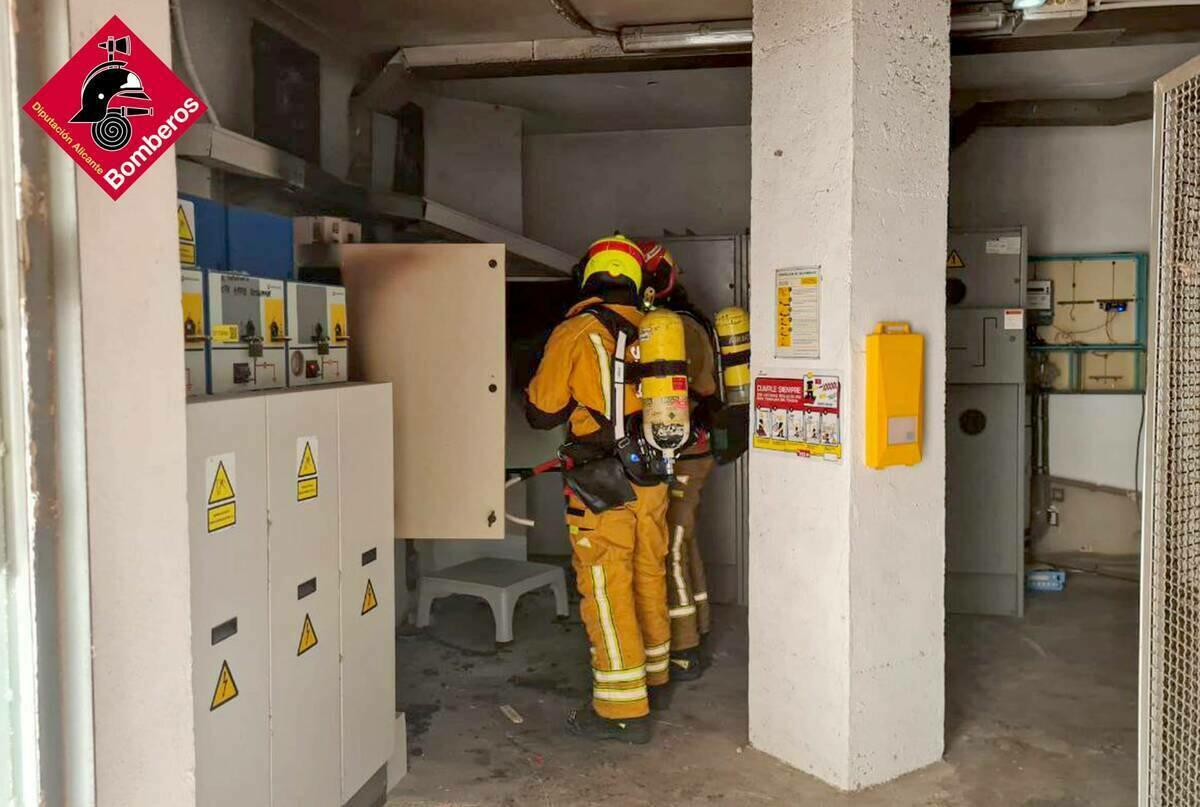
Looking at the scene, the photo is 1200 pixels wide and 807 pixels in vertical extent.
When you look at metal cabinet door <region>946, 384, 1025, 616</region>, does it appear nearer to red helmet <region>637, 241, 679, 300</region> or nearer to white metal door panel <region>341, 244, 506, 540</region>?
red helmet <region>637, 241, 679, 300</region>

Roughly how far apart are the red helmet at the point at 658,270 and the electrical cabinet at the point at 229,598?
2081 mm

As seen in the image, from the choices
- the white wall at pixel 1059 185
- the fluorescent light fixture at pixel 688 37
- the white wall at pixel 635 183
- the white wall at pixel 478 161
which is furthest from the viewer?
the white wall at pixel 635 183

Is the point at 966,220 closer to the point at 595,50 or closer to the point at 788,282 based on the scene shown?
the point at 595,50

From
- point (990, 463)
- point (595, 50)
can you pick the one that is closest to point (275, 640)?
point (595, 50)

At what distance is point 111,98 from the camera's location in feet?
4.94

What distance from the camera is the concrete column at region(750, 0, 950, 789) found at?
2961 mm

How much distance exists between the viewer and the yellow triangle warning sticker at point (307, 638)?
98.3 inches

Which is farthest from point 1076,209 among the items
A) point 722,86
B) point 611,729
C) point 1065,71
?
point 611,729

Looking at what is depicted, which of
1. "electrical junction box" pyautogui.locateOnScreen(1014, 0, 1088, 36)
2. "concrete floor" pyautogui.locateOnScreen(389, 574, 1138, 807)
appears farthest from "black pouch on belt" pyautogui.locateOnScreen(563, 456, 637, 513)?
"electrical junction box" pyautogui.locateOnScreen(1014, 0, 1088, 36)

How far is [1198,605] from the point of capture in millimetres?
1861

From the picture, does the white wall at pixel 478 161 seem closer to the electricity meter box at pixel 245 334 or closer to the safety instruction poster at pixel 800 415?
the safety instruction poster at pixel 800 415

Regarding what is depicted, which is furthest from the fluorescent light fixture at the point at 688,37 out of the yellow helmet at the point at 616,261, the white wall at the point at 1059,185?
the white wall at the point at 1059,185

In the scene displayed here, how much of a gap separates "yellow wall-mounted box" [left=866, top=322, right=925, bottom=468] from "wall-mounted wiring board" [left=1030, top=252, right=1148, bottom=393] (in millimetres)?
3253

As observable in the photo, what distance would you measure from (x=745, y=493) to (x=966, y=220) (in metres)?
2.37
